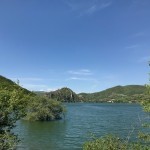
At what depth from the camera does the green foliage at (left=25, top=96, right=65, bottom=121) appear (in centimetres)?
11875

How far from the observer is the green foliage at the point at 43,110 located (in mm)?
118750

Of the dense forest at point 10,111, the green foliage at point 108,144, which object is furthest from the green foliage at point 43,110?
the green foliage at point 108,144

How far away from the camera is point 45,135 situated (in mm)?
82062

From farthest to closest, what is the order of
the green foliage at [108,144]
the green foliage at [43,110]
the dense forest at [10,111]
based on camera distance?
1. the green foliage at [43,110]
2. the dense forest at [10,111]
3. the green foliage at [108,144]

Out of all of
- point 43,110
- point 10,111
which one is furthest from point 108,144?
point 43,110

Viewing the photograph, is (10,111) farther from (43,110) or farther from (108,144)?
(43,110)

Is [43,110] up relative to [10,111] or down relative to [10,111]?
up

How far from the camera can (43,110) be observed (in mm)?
118312

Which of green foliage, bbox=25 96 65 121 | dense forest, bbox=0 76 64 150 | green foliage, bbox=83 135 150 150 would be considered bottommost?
green foliage, bbox=83 135 150 150

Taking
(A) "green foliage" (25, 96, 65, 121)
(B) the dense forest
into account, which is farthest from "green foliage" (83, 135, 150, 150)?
(A) "green foliage" (25, 96, 65, 121)

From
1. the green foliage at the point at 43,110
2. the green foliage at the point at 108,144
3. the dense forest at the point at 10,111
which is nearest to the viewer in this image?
the green foliage at the point at 108,144

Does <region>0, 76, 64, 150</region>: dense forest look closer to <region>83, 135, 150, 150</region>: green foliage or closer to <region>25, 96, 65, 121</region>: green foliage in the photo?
<region>83, 135, 150, 150</region>: green foliage

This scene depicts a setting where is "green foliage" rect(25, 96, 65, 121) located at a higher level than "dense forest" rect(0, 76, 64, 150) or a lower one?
higher

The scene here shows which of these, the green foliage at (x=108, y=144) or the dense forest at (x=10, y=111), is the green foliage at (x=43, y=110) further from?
the green foliage at (x=108, y=144)
